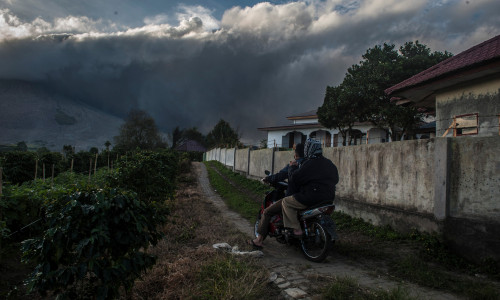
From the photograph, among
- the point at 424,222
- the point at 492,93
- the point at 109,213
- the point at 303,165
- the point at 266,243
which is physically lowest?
the point at 266,243

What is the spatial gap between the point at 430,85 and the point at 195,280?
8.96 meters

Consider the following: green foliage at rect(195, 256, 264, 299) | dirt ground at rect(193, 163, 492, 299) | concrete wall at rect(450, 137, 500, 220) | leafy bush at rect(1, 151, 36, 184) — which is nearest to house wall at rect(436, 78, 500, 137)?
concrete wall at rect(450, 137, 500, 220)

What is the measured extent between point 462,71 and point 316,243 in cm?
645

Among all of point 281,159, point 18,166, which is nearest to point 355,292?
point 281,159

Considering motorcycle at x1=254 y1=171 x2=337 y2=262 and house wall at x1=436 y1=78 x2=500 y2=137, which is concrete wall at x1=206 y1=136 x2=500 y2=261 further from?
house wall at x1=436 y1=78 x2=500 y2=137

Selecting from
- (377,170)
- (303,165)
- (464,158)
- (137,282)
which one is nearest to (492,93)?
(377,170)

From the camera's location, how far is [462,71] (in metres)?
7.68

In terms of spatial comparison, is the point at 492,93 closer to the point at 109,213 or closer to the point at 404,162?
the point at 404,162

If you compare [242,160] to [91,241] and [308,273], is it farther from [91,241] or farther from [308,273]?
[91,241]

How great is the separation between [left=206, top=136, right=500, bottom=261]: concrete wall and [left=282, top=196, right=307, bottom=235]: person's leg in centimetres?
230

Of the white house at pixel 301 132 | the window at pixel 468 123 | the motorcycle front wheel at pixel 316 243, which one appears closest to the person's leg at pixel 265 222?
the motorcycle front wheel at pixel 316 243

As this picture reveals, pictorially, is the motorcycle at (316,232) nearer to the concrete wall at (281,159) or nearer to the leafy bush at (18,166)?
the concrete wall at (281,159)

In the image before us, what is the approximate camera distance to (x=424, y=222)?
5168 mm

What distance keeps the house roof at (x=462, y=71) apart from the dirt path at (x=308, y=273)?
603 cm
